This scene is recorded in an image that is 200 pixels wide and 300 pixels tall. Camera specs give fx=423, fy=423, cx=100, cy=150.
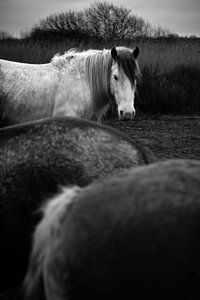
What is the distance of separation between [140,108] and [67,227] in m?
7.81

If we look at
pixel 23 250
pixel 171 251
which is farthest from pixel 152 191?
pixel 23 250

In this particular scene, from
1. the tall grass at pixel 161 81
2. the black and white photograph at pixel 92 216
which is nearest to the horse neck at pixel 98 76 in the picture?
the black and white photograph at pixel 92 216

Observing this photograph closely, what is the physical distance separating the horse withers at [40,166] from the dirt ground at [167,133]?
2.88m

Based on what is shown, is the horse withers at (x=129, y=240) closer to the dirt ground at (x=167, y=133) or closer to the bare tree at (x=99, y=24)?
the dirt ground at (x=167, y=133)

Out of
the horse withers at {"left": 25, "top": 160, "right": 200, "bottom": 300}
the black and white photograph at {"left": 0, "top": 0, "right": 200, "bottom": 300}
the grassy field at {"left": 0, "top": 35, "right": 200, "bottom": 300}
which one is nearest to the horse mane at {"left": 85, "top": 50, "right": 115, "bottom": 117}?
the grassy field at {"left": 0, "top": 35, "right": 200, "bottom": 300}

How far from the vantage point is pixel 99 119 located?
14.0 ft

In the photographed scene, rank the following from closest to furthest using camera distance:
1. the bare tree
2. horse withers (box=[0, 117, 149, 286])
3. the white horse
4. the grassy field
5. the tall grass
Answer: horse withers (box=[0, 117, 149, 286])
the white horse
the grassy field
the tall grass
the bare tree

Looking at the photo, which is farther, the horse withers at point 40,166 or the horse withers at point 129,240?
the horse withers at point 40,166

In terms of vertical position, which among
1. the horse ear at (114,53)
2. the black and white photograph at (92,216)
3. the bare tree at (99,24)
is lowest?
the black and white photograph at (92,216)

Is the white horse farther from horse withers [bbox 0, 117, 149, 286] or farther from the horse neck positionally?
horse withers [bbox 0, 117, 149, 286]

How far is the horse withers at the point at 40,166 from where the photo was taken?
1304 millimetres

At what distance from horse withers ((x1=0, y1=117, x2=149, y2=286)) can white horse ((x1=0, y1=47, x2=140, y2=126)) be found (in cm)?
260

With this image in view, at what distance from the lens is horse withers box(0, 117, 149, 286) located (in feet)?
4.28

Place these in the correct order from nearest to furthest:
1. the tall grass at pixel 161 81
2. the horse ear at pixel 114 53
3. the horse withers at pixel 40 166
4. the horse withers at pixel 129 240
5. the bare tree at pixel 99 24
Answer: the horse withers at pixel 129 240 < the horse withers at pixel 40 166 < the horse ear at pixel 114 53 < the tall grass at pixel 161 81 < the bare tree at pixel 99 24
